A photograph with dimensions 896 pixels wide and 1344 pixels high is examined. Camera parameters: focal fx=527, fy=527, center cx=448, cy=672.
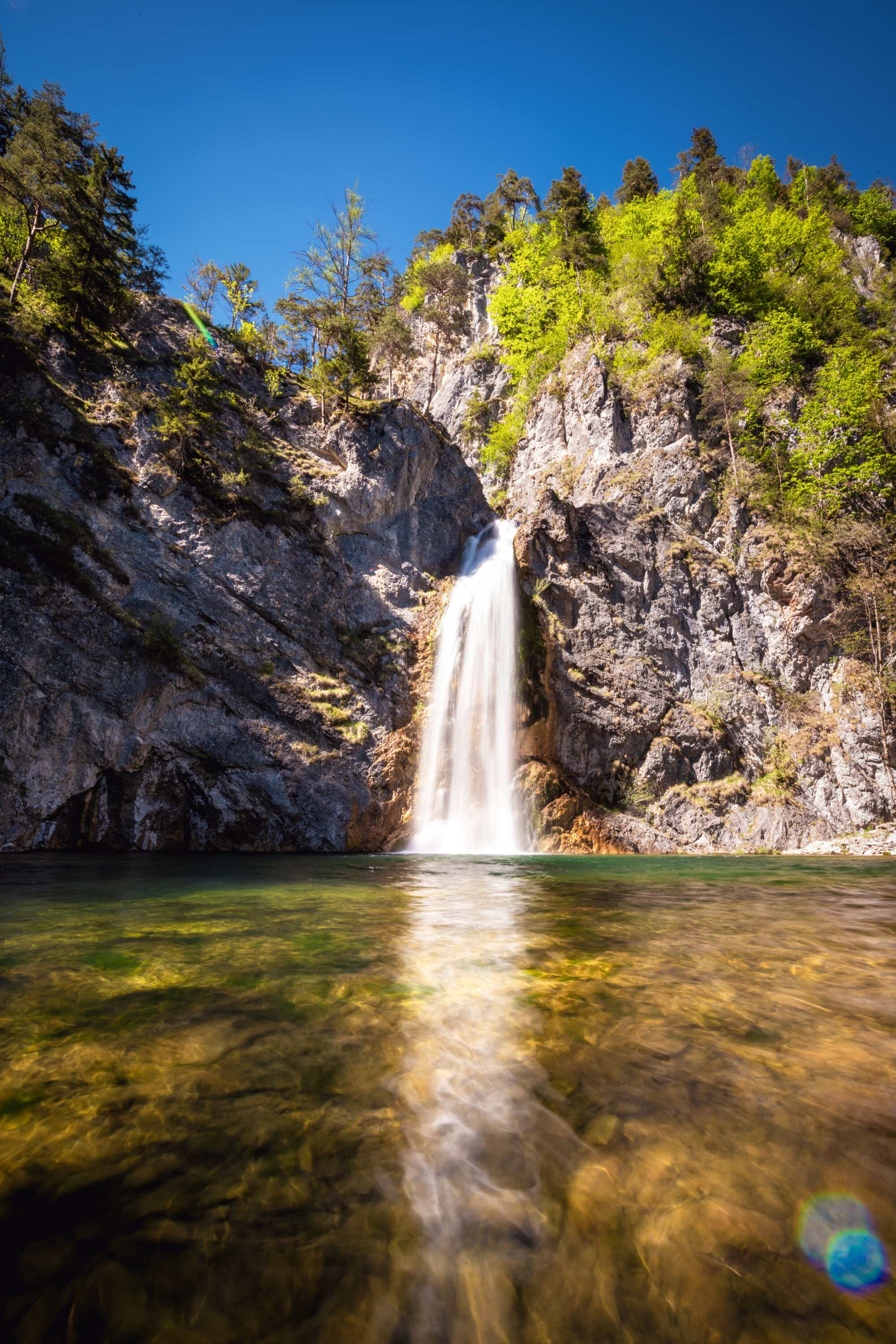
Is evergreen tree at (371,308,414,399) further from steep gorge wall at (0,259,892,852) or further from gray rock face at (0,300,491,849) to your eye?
gray rock face at (0,300,491,849)

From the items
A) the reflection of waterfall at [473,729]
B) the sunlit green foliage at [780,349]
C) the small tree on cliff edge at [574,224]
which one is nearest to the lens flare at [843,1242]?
A: the reflection of waterfall at [473,729]

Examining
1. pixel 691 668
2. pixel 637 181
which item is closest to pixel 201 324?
pixel 691 668

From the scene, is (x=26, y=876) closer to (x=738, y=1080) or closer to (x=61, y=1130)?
(x=61, y=1130)

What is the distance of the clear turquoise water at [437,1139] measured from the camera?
98cm

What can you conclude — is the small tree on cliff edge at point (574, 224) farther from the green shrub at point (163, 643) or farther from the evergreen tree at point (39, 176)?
the green shrub at point (163, 643)

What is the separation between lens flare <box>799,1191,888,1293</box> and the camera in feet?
3.50

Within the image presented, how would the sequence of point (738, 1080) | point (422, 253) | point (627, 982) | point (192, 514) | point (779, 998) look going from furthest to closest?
1. point (422, 253)
2. point (192, 514)
3. point (627, 982)
4. point (779, 998)
5. point (738, 1080)

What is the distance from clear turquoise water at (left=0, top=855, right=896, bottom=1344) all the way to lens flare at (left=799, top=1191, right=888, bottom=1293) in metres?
0.02

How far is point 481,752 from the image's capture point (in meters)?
13.5

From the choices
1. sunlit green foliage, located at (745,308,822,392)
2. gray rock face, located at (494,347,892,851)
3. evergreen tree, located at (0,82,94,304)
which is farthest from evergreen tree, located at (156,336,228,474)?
sunlit green foliage, located at (745,308,822,392)

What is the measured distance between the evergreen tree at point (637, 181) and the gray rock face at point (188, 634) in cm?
2645

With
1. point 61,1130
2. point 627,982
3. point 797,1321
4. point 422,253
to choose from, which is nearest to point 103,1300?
point 61,1130

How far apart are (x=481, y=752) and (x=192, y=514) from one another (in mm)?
9119

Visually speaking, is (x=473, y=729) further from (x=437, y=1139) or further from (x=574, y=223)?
(x=574, y=223)
